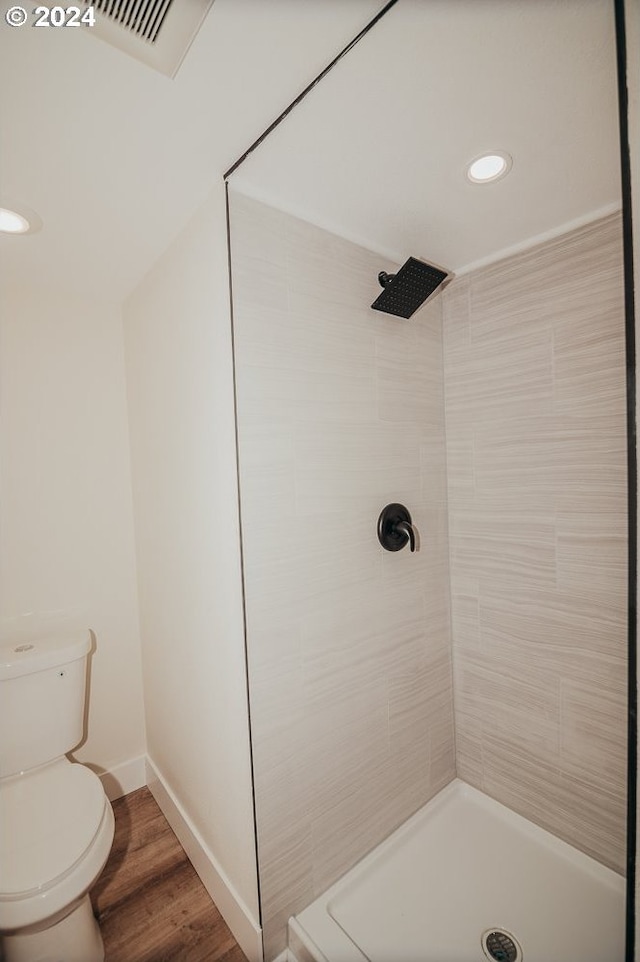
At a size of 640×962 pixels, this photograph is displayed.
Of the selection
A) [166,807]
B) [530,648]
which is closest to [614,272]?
[530,648]

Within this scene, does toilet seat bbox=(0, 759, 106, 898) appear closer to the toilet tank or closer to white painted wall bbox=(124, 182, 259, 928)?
the toilet tank

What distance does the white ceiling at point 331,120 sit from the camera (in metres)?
0.70

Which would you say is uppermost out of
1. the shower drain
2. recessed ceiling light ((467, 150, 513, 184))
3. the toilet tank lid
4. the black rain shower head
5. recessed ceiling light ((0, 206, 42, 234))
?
recessed ceiling light ((467, 150, 513, 184))

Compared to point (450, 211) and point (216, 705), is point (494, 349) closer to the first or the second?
point (450, 211)

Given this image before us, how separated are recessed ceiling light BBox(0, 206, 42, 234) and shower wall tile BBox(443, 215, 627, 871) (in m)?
1.43

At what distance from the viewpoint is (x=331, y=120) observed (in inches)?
34.4

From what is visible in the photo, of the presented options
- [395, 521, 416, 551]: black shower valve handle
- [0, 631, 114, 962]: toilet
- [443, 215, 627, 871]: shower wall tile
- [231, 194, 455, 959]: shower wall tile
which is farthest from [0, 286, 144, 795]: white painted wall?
[443, 215, 627, 871]: shower wall tile

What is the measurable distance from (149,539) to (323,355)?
1041 mm

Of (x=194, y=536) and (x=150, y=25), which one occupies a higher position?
(x=150, y=25)

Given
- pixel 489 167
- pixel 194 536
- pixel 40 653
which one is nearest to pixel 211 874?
pixel 40 653

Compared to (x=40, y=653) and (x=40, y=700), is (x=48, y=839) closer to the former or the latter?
(x=40, y=700)

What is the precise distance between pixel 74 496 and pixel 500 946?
2.04 meters

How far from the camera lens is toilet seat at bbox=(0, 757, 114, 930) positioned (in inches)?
37.3

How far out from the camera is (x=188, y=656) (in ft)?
4.49
